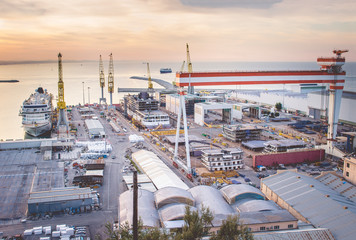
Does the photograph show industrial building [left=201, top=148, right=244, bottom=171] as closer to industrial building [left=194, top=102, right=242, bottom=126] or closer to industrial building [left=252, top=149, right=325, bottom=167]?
industrial building [left=252, top=149, right=325, bottom=167]

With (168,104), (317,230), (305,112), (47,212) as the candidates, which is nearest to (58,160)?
(47,212)

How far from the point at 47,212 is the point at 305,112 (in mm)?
31407

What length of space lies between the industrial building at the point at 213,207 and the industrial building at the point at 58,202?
1501 mm

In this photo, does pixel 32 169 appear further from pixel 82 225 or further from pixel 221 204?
pixel 221 204

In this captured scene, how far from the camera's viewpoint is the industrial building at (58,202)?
13008 millimetres

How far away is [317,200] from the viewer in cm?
1223

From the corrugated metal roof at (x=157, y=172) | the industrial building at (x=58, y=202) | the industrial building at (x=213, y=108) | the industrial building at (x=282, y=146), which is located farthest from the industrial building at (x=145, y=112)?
the industrial building at (x=58, y=202)

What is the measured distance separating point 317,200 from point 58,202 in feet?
32.2

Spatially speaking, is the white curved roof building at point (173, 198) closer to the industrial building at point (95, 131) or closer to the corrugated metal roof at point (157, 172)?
the corrugated metal roof at point (157, 172)

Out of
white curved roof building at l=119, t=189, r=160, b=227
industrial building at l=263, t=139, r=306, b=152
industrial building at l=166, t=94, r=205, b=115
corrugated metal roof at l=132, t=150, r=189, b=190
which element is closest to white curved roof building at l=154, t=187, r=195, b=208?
white curved roof building at l=119, t=189, r=160, b=227

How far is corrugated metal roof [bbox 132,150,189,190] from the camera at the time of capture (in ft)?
50.6

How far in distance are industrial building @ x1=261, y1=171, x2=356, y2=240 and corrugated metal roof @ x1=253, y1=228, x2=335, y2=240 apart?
1.17 ft

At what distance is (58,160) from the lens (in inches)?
794

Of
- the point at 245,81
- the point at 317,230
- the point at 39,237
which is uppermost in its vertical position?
the point at 245,81
